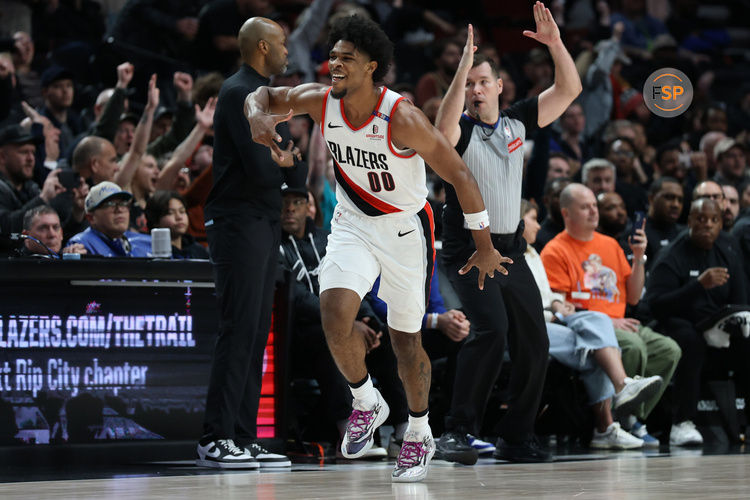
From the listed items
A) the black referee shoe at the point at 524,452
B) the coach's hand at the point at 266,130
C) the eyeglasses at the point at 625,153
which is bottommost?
the black referee shoe at the point at 524,452

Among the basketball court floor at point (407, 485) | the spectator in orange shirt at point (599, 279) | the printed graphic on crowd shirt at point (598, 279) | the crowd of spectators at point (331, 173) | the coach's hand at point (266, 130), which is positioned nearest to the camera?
the basketball court floor at point (407, 485)

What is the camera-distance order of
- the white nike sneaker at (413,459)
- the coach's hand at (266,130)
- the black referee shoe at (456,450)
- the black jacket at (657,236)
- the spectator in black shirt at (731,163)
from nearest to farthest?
the coach's hand at (266,130)
the white nike sneaker at (413,459)
the black referee shoe at (456,450)
the black jacket at (657,236)
the spectator in black shirt at (731,163)

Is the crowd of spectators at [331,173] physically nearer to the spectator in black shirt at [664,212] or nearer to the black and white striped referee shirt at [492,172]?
the spectator in black shirt at [664,212]

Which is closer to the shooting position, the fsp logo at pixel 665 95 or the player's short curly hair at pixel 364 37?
the player's short curly hair at pixel 364 37

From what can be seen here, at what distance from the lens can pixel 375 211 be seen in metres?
5.20

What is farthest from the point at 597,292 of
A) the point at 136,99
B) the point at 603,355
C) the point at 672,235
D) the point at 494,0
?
the point at 494,0

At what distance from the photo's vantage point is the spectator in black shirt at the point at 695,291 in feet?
27.2

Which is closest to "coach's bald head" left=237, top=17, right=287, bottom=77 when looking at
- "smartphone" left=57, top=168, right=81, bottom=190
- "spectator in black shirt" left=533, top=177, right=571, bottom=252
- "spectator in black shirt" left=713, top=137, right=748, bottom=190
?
"smartphone" left=57, top=168, right=81, bottom=190

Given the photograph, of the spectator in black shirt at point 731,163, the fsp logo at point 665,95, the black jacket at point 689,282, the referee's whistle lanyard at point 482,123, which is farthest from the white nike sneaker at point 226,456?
the spectator in black shirt at point 731,163

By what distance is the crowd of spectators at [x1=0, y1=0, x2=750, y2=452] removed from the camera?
24.9 ft

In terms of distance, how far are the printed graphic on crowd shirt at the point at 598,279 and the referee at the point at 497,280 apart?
196 cm

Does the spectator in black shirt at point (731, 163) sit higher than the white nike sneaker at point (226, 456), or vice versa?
the spectator in black shirt at point (731, 163)

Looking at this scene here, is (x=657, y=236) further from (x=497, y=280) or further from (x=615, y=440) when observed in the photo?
(x=497, y=280)

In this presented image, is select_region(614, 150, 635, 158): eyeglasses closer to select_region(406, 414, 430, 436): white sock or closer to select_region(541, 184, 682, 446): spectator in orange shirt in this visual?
select_region(541, 184, 682, 446): spectator in orange shirt
